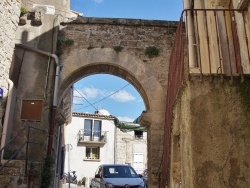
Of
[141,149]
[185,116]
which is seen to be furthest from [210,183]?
[141,149]

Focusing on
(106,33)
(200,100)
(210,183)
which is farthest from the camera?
(106,33)

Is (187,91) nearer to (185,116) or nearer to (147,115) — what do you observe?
(185,116)

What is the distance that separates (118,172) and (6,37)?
19.1 feet

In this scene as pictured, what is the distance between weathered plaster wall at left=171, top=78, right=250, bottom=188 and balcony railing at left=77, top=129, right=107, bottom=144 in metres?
24.7

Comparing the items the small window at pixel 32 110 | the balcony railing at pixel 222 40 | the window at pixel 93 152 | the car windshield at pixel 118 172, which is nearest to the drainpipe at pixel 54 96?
the small window at pixel 32 110

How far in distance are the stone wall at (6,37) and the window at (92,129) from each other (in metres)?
22.5

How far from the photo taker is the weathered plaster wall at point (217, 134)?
3150 mm

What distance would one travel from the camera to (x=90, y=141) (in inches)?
1082

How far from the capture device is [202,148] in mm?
3252

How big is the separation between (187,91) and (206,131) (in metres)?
0.54

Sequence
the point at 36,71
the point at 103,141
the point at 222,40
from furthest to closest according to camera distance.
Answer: the point at 103,141 → the point at 36,71 → the point at 222,40

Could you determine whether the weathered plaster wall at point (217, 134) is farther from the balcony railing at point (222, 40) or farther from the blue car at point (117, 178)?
the blue car at point (117, 178)

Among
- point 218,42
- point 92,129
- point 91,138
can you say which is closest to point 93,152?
point 91,138

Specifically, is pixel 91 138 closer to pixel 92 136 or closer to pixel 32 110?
pixel 92 136
